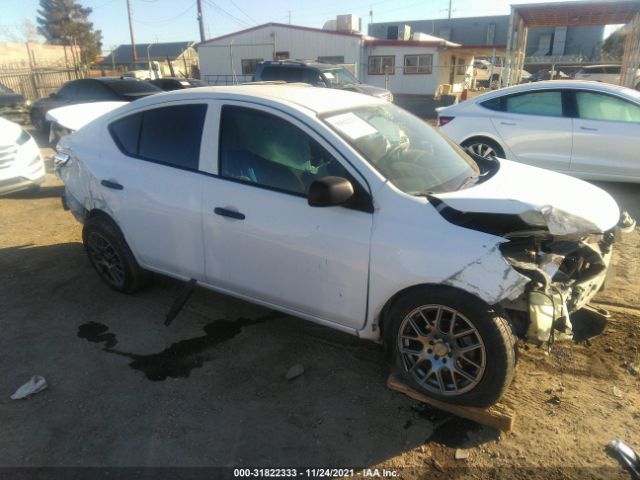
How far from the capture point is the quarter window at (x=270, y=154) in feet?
9.83

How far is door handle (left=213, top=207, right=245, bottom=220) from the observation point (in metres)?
3.15

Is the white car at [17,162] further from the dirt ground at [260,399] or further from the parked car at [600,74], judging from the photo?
the parked car at [600,74]

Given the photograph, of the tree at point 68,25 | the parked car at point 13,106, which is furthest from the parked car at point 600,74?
the tree at point 68,25

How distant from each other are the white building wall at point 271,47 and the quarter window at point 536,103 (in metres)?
22.9

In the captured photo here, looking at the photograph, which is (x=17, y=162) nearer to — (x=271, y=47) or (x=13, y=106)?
(x=13, y=106)

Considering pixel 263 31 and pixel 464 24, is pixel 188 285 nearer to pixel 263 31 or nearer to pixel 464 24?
pixel 263 31

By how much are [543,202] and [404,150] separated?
0.95 meters

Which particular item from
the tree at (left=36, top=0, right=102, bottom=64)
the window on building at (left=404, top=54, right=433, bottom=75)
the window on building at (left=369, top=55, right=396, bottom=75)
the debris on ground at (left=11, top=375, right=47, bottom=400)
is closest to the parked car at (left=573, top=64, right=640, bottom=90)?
the window on building at (left=404, top=54, right=433, bottom=75)

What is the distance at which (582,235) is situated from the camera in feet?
9.02

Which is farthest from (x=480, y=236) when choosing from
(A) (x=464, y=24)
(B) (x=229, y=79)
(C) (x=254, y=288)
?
(A) (x=464, y=24)

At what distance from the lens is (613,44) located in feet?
158

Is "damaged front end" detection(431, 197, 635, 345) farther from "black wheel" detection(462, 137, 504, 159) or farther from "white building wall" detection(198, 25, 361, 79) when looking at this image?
"white building wall" detection(198, 25, 361, 79)

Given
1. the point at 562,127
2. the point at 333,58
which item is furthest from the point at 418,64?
the point at 562,127

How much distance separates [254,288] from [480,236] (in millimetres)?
1528
